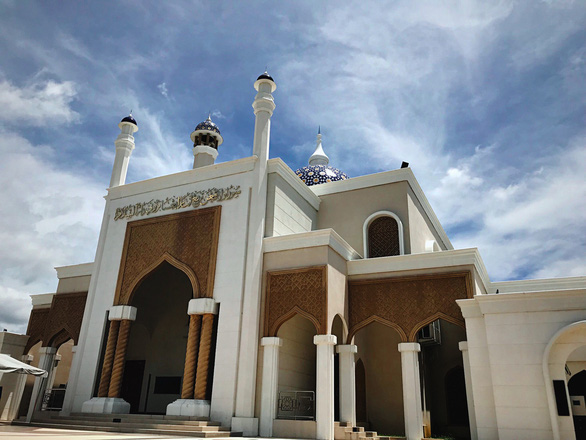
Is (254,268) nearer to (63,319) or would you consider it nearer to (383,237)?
(383,237)

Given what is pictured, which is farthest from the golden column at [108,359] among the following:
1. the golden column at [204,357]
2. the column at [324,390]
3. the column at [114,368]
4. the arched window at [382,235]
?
the arched window at [382,235]

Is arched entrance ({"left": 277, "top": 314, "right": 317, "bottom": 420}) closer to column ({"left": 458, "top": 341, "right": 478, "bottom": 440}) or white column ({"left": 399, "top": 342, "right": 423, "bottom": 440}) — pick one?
white column ({"left": 399, "top": 342, "right": 423, "bottom": 440})

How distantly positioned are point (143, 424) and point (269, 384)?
225cm

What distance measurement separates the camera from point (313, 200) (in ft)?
40.9

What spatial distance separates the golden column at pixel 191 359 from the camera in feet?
30.0

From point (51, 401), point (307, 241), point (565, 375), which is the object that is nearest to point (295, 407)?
point (307, 241)

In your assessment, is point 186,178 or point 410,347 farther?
point 186,178

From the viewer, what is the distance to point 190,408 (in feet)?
28.6

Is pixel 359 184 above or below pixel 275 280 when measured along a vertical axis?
above

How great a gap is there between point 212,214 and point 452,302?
17.1ft

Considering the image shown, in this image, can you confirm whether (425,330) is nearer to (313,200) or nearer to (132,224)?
(313,200)

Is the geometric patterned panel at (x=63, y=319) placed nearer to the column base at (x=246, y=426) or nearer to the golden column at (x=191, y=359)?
the golden column at (x=191, y=359)

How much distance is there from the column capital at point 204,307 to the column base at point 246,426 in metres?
2.09

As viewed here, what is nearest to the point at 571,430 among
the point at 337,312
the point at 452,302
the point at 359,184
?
the point at 452,302
